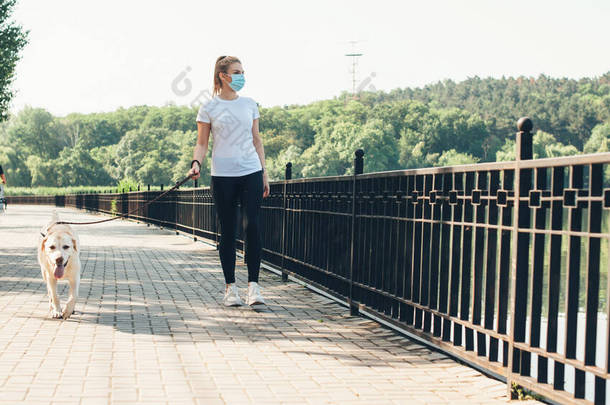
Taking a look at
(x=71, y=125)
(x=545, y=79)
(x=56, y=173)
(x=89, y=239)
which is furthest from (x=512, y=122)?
(x=89, y=239)

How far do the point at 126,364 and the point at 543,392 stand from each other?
2.61 m

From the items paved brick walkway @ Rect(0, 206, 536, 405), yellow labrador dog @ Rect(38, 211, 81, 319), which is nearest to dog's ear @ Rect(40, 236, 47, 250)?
yellow labrador dog @ Rect(38, 211, 81, 319)

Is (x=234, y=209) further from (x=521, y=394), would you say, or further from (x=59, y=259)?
(x=521, y=394)

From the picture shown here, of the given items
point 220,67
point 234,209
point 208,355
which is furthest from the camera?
point 234,209

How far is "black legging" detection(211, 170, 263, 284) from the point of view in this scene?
705cm

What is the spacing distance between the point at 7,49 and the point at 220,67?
26.0 metres

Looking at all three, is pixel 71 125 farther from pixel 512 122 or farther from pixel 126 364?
pixel 126 364

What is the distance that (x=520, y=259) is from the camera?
167 inches

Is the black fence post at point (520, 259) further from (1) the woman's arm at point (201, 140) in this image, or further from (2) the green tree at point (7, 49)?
(2) the green tree at point (7, 49)

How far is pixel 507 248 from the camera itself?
437 cm

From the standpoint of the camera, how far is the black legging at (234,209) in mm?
7051

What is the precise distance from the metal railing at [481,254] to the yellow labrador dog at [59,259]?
2599 millimetres

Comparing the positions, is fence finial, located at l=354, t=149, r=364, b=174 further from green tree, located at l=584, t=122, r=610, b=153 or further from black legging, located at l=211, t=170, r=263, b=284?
green tree, located at l=584, t=122, r=610, b=153

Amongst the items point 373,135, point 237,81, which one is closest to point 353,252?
point 237,81
